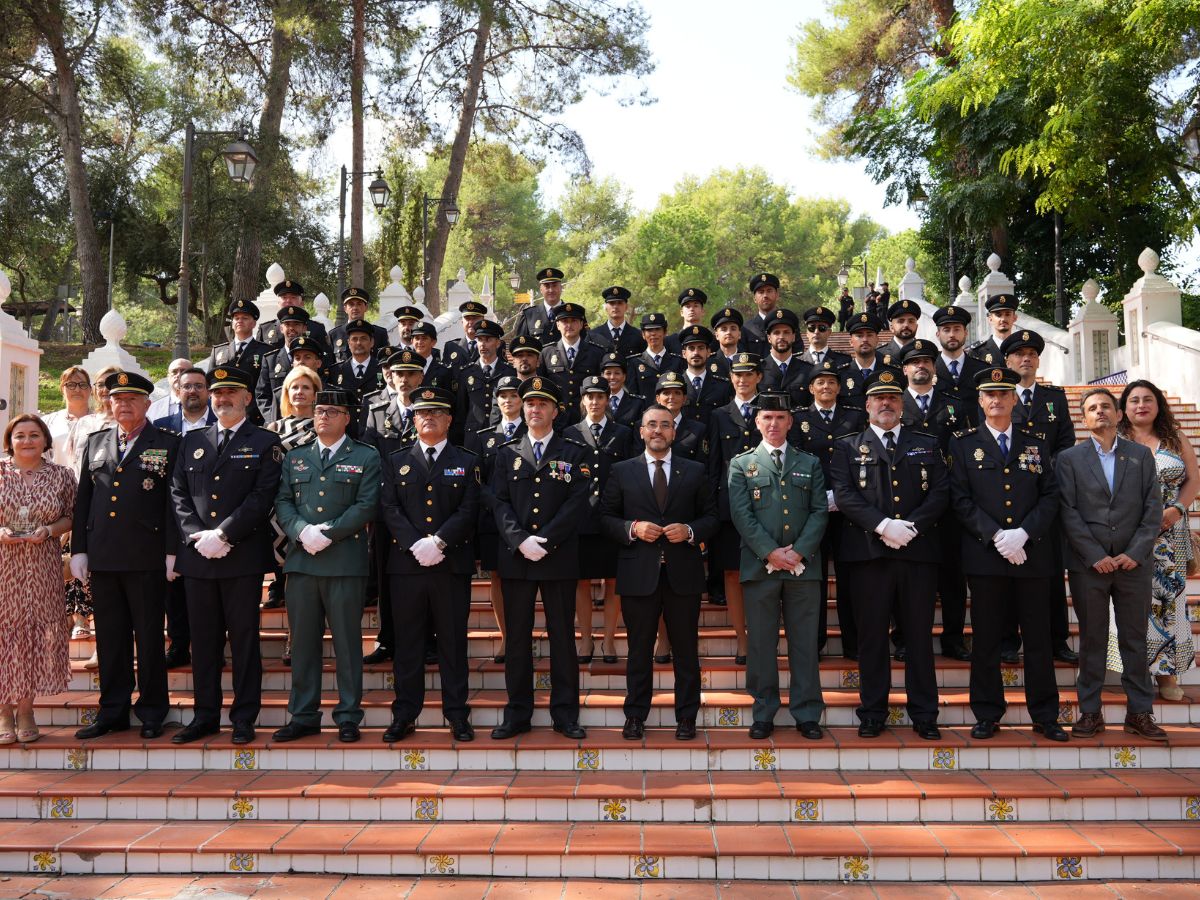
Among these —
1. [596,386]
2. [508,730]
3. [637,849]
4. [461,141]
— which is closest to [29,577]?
[508,730]

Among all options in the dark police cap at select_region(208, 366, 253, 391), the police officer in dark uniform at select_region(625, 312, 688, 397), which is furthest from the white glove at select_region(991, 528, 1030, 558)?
the dark police cap at select_region(208, 366, 253, 391)

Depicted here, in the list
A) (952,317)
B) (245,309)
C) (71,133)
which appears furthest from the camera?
(71,133)

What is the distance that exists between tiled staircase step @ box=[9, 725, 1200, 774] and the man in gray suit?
8.7 inches

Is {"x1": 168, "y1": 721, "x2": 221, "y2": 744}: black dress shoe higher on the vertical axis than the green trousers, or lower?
lower

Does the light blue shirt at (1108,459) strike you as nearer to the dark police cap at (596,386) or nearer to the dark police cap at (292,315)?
the dark police cap at (596,386)

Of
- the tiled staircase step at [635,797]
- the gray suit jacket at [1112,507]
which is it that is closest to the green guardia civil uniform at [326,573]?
the tiled staircase step at [635,797]

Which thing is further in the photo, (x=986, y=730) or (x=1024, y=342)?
(x=1024, y=342)

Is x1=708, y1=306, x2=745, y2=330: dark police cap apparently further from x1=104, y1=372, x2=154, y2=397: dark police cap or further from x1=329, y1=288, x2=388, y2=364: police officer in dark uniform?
x1=104, y1=372, x2=154, y2=397: dark police cap

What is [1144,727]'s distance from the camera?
5.52 metres

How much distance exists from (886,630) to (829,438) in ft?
4.95

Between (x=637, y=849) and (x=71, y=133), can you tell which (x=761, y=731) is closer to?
(x=637, y=849)

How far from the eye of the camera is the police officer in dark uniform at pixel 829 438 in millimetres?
6516

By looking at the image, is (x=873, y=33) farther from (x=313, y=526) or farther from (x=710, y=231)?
(x=313, y=526)

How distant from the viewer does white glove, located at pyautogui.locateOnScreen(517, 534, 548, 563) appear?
18.5 ft
